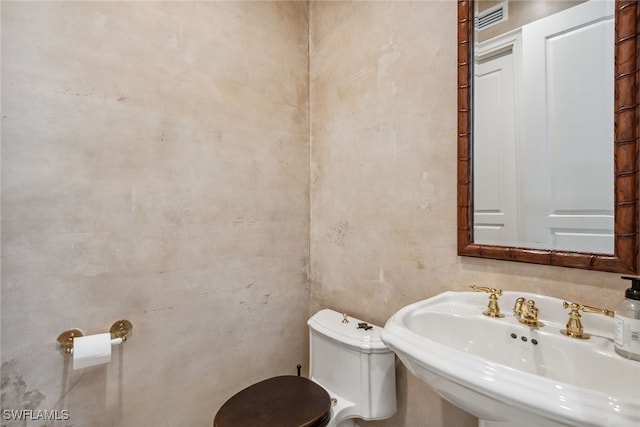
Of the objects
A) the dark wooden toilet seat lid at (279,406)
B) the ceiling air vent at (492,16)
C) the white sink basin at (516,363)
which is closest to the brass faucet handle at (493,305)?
the white sink basin at (516,363)

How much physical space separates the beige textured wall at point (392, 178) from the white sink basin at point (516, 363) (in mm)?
112

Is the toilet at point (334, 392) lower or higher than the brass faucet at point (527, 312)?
lower

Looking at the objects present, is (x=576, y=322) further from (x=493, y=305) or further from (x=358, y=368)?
(x=358, y=368)

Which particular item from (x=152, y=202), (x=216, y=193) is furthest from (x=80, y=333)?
(x=216, y=193)

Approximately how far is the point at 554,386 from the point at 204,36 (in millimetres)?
1583

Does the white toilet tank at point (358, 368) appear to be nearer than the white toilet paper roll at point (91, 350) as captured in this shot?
No

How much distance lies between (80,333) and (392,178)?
1271mm

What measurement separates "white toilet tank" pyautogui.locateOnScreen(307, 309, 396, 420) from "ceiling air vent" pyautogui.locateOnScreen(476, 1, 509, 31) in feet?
3.86

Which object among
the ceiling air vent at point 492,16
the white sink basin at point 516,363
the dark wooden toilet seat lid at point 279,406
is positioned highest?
the ceiling air vent at point 492,16

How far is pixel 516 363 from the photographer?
0.82 m

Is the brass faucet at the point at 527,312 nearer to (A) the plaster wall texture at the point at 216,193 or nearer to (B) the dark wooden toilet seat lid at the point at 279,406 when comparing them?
(A) the plaster wall texture at the point at 216,193

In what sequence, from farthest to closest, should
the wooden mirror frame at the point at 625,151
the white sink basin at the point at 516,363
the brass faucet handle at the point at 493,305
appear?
the brass faucet handle at the point at 493,305
the wooden mirror frame at the point at 625,151
the white sink basin at the point at 516,363

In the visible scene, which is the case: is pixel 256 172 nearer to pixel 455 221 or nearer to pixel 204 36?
pixel 204 36

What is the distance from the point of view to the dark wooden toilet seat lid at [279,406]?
1.00 meters
